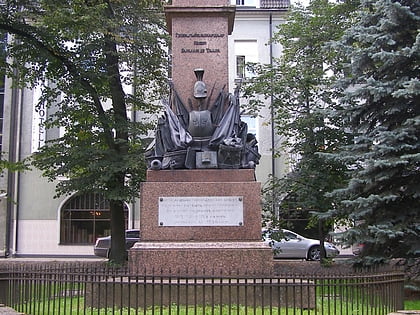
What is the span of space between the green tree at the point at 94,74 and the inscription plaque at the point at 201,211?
650 cm

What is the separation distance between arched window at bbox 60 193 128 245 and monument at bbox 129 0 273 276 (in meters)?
18.6

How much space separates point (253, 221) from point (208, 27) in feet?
12.1

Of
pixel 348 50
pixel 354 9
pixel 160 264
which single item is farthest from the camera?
pixel 354 9

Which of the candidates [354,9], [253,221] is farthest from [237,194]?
[354,9]

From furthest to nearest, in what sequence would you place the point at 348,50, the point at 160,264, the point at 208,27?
the point at 348,50
the point at 208,27
the point at 160,264

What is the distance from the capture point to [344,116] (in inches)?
A: 482

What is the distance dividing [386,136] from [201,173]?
3592 millimetres

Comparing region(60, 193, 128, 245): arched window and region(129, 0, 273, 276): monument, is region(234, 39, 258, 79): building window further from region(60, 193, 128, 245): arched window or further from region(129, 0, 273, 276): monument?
region(129, 0, 273, 276): monument

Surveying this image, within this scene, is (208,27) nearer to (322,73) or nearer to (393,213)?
(393,213)

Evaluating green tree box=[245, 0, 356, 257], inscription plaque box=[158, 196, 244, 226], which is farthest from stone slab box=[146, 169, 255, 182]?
green tree box=[245, 0, 356, 257]

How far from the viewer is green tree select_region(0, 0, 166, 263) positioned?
16141 mm

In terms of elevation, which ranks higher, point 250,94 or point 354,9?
point 354,9

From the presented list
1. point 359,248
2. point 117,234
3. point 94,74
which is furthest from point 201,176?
point 359,248

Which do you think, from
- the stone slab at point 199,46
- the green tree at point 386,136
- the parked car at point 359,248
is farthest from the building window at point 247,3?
the stone slab at point 199,46
